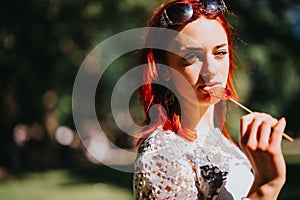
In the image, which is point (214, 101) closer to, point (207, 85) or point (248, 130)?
point (207, 85)

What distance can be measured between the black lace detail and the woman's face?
178 millimetres

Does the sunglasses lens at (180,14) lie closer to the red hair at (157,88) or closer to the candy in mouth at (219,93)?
the red hair at (157,88)

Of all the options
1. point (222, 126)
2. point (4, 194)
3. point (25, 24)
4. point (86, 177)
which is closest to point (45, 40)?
point (25, 24)

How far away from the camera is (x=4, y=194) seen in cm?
1158

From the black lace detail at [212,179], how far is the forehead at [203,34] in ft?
0.98

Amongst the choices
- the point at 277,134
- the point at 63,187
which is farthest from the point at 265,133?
the point at 63,187

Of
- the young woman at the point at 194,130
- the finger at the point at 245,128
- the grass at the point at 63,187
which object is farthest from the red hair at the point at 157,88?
the grass at the point at 63,187

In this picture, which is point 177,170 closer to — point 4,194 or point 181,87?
point 181,87

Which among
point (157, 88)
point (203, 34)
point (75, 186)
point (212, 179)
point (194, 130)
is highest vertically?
point (203, 34)

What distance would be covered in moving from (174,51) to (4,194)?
10.7 metres

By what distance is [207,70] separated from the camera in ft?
4.71

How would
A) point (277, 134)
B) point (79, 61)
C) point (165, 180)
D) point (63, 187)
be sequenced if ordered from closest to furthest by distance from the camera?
→ 1. point (277, 134)
2. point (165, 180)
3. point (63, 187)
4. point (79, 61)

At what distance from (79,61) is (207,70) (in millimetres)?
12035

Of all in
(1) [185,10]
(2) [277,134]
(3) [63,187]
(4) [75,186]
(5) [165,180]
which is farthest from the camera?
(4) [75,186]
